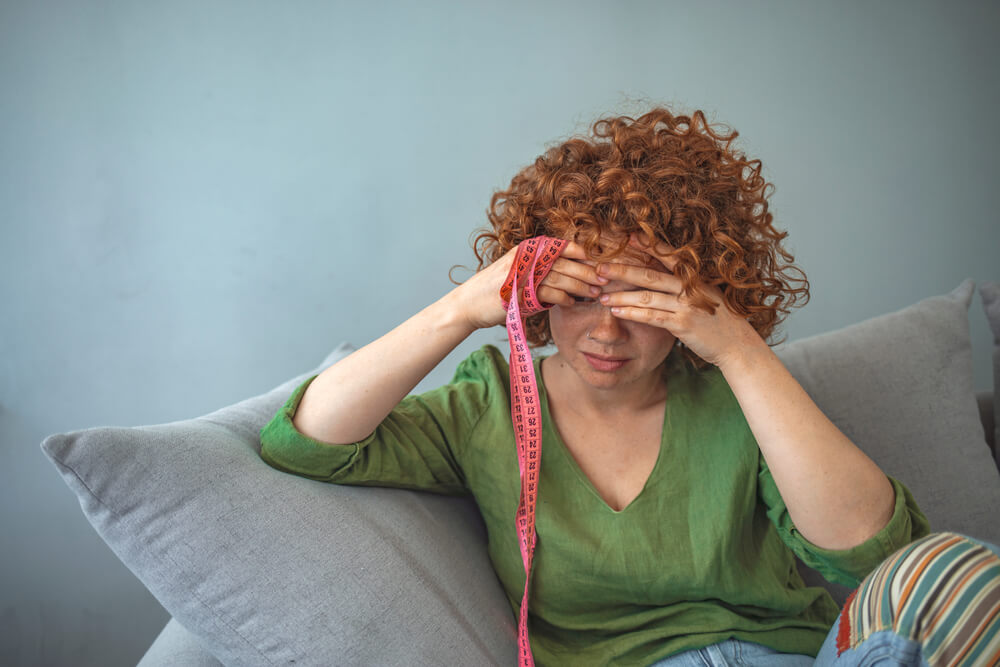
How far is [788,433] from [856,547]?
201 millimetres

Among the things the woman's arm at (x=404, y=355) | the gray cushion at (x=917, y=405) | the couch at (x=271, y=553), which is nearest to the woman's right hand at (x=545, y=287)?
the woman's arm at (x=404, y=355)

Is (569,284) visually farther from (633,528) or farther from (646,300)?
(633,528)

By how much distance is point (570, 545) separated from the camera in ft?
3.80

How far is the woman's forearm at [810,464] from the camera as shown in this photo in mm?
1072

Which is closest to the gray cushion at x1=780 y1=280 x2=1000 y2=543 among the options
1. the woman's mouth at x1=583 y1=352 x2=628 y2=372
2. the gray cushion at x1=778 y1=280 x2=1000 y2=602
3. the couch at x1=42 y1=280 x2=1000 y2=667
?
the gray cushion at x1=778 y1=280 x2=1000 y2=602

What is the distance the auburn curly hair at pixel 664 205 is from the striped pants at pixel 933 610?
1.50ft

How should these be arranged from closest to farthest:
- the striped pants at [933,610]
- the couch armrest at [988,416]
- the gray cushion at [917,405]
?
the striped pants at [933,610]
the gray cushion at [917,405]
the couch armrest at [988,416]

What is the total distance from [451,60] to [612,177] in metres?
1.00

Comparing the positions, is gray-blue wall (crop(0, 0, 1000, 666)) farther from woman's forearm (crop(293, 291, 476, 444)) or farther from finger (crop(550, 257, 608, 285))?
finger (crop(550, 257, 608, 285))

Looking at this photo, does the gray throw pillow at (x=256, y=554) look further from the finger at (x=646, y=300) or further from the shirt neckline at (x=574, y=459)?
the finger at (x=646, y=300)

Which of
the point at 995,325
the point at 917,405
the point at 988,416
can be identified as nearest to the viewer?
the point at 917,405

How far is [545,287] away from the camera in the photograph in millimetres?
1102

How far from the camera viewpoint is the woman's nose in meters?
1.12

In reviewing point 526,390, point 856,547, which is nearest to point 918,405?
point 856,547
